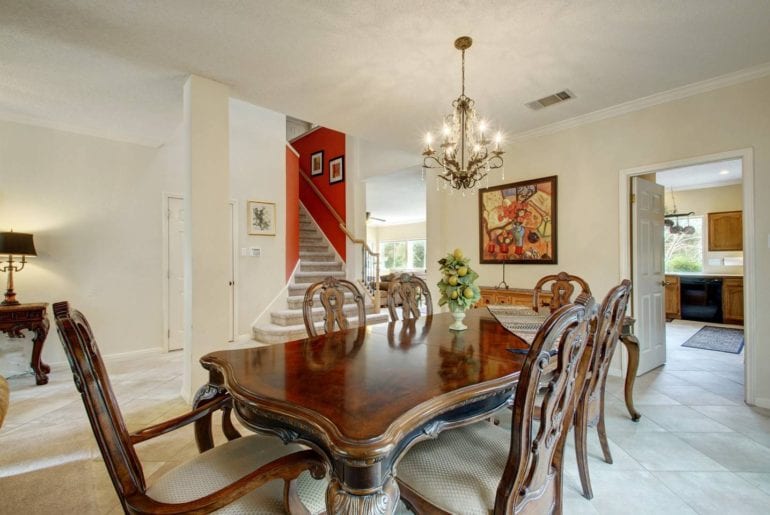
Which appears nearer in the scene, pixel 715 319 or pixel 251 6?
pixel 251 6

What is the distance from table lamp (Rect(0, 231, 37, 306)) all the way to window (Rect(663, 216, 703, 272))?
32.0ft

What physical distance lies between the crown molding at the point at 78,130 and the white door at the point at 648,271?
5.39 metres

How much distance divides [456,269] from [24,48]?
3228 mm

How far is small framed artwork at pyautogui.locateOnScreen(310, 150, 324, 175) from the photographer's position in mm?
6977

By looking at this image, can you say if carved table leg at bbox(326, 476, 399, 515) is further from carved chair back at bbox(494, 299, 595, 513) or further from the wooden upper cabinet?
the wooden upper cabinet

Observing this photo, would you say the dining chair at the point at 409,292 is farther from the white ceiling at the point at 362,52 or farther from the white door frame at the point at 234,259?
the white door frame at the point at 234,259

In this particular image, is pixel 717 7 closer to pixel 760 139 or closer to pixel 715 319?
pixel 760 139

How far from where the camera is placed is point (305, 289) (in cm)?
560

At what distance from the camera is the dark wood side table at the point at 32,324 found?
308cm

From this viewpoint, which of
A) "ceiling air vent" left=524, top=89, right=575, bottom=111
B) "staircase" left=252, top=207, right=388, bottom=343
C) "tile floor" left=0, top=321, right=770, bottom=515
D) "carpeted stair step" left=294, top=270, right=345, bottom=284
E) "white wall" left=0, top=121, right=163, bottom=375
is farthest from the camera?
"carpeted stair step" left=294, top=270, right=345, bottom=284

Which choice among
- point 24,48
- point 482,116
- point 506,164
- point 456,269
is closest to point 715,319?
point 506,164

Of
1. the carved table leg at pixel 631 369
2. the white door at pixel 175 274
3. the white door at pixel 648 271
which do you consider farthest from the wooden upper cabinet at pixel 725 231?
the white door at pixel 175 274

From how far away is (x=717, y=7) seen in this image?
1988 mm

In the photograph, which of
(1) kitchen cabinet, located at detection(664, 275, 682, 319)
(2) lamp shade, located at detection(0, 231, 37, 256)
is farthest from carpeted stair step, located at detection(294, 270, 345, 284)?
(1) kitchen cabinet, located at detection(664, 275, 682, 319)
